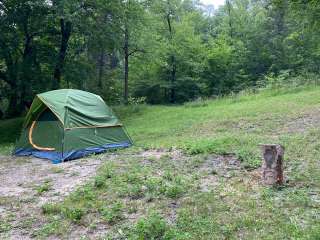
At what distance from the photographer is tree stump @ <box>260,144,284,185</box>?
5.02 m

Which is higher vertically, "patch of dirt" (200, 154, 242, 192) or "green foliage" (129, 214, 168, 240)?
"patch of dirt" (200, 154, 242, 192)

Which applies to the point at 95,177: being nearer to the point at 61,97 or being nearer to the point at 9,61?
the point at 61,97

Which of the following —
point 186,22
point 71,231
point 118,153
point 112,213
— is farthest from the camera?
point 186,22

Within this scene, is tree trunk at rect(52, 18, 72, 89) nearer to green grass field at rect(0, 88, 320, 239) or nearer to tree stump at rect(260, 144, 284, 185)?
green grass field at rect(0, 88, 320, 239)

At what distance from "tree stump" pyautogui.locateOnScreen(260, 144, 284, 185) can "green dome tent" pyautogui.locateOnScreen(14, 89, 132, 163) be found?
4.59m

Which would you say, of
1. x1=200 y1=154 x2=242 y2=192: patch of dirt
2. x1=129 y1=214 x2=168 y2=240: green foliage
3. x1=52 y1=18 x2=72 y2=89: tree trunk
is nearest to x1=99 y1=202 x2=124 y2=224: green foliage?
x1=129 y1=214 x2=168 y2=240: green foliage

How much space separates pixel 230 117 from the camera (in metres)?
11.7

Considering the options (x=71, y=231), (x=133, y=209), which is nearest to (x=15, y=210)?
(x=71, y=231)

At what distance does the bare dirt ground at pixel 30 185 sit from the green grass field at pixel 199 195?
0.25 metres

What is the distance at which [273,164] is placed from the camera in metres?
5.04

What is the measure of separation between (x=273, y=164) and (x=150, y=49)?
16.7 meters

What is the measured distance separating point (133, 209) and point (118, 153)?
3.88 metres

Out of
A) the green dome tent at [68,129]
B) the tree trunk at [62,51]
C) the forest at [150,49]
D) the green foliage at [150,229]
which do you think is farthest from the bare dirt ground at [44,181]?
the tree trunk at [62,51]

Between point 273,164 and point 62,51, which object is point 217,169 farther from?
point 62,51
